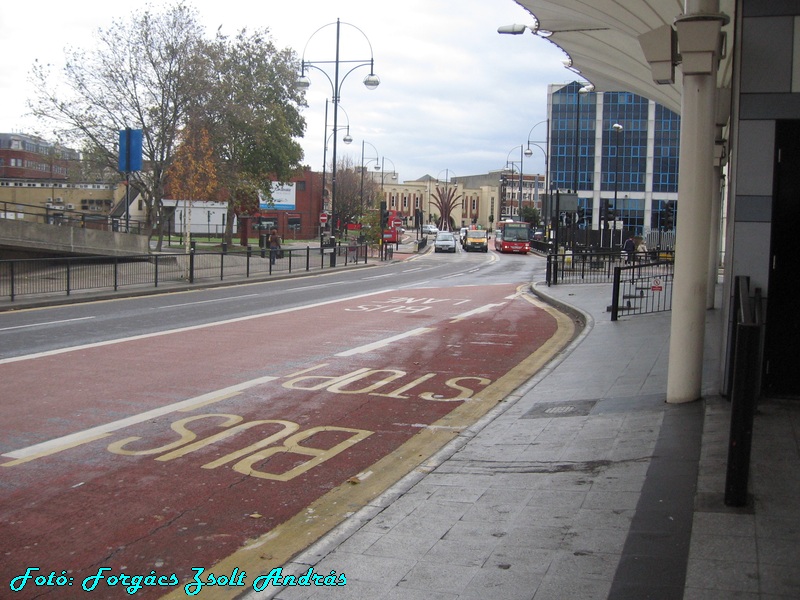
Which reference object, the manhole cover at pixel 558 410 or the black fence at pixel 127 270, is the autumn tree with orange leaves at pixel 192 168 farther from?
the manhole cover at pixel 558 410

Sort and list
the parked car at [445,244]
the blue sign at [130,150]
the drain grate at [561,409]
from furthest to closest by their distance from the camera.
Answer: the parked car at [445,244] → the blue sign at [130,150] → the drain grate at [561,409]

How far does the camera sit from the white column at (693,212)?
8125mm

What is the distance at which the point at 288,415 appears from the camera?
884cm

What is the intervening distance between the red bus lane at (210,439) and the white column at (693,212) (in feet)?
7.97

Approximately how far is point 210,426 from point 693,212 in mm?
5582

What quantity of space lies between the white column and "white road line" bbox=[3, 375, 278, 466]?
5365 millimetres

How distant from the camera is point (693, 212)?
8.21 m

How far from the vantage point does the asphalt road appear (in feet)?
17.0

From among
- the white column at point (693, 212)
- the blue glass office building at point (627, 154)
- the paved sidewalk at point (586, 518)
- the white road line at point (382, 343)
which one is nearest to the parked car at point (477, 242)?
the blue glass office building at point (627, 154)

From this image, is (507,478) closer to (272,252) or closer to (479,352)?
(479,352)

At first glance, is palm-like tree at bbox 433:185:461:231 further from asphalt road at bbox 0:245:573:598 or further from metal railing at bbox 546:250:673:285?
asphalt road at bbox 0:245:573:598

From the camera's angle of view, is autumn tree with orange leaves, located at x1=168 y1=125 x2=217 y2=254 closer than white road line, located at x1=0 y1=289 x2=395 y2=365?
No

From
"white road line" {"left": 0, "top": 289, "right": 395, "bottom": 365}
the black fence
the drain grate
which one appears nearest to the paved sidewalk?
the drain grate

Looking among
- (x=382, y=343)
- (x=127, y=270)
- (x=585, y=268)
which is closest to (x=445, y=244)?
(x=585, y=268)
